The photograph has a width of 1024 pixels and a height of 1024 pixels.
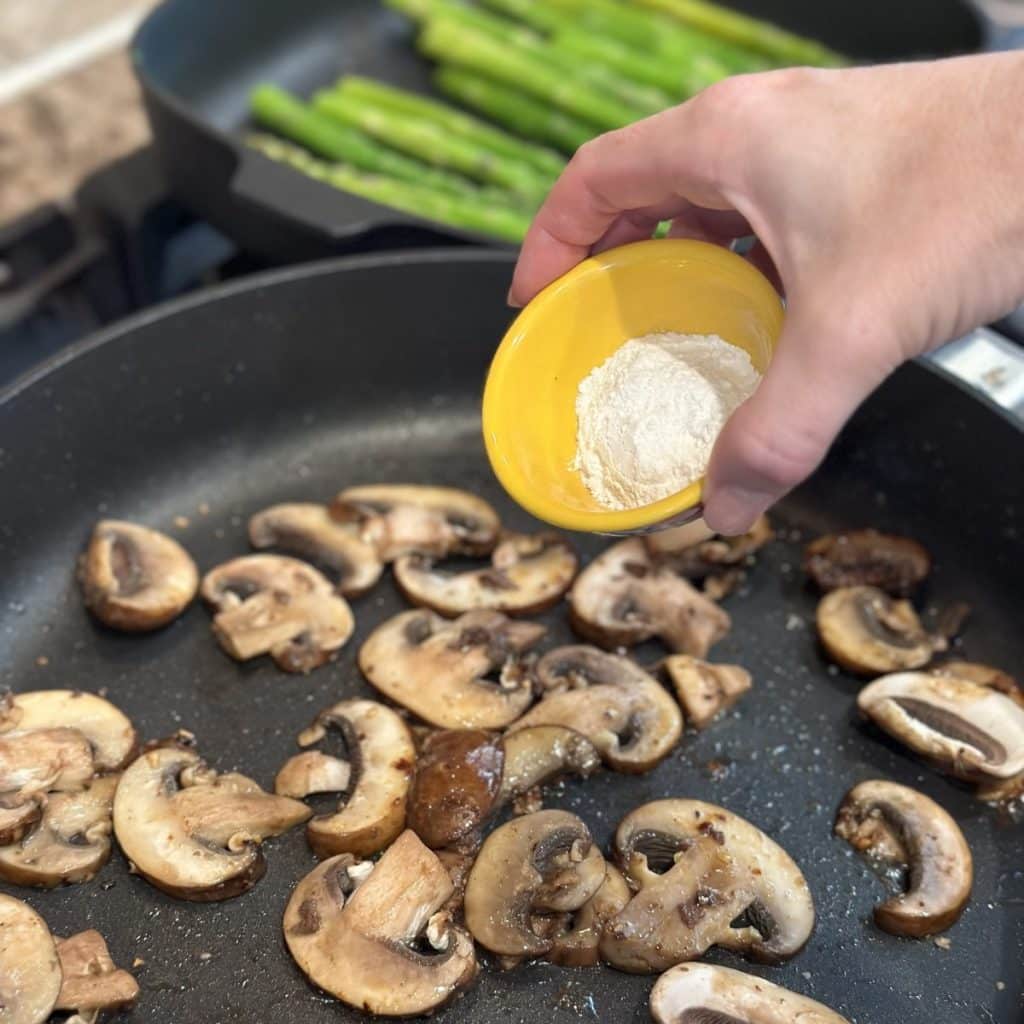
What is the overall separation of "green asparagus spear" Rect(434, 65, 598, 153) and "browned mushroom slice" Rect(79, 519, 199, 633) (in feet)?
6.15

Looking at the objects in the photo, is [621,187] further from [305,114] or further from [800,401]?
[305,114]

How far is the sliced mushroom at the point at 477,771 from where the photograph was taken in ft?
6.08

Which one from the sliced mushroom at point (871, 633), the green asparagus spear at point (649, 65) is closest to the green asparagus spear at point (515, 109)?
the green asparagus spear at point (649, 65)

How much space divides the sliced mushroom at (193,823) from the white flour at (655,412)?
31.2 inches

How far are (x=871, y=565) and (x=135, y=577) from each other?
1.52 metres

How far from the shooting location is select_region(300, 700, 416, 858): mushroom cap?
1858 millimetres

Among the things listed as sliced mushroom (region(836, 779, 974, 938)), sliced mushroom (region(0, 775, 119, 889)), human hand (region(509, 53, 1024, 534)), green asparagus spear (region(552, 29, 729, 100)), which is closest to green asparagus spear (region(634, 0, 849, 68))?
green asparagus spear (region(552, 29, 729, 100))

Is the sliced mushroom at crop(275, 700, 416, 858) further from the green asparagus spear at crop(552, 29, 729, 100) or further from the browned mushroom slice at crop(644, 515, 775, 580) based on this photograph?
the green asparagus spear at crop(552, 29, 729, 100)

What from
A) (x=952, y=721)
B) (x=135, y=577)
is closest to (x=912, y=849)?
(x=952, y=721)

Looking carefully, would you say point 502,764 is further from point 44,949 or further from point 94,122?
point 94,122

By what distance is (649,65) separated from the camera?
11.9 feet

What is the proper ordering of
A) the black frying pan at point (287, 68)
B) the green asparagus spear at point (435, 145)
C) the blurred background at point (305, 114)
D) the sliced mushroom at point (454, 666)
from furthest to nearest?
the green asparagus spear at point (435, 145) < the blurred background at point (305, 114) < the black frying pan at point (287, 68) < the sliced mushroom at point (454, 666)

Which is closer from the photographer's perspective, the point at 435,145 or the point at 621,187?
the point at 621,187

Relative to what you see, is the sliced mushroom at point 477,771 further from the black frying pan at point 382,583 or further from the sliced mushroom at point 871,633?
the sliced mushroom at point 871,633
